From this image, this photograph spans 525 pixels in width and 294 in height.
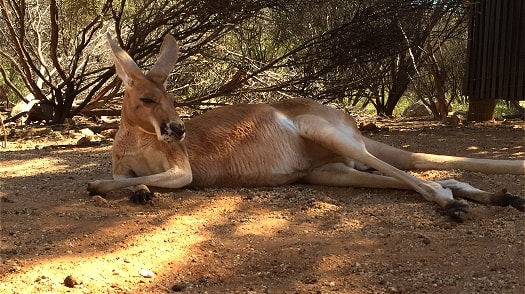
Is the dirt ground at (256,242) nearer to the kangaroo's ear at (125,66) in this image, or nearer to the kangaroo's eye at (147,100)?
the kangaroo's eye at (147,100)

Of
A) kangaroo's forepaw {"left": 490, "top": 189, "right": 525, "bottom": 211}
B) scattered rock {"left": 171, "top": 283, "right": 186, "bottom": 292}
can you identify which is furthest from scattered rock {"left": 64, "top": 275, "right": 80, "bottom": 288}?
kangaroo's forepaw {"left": 490, "top": 189, "right": 525, "bottom": 211}

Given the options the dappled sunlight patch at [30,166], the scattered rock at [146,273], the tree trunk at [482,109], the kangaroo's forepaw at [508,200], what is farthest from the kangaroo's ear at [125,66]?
the tree trunk at [482,109]

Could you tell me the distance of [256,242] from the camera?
351cm

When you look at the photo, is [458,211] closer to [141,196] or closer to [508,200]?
[508,200]

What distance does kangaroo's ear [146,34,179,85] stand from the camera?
4.76 m

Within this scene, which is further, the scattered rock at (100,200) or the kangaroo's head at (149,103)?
the kangaroo's head at (149,103)

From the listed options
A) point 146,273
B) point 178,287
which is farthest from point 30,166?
point 178,287

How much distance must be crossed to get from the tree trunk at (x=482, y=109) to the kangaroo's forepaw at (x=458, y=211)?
6.17 m

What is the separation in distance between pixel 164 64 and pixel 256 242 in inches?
73.3

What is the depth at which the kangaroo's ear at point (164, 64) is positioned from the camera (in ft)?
15.6

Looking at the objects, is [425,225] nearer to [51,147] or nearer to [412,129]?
[51,147]

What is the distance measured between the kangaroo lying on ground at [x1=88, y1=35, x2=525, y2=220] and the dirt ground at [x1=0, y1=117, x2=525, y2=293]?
0.11 metres

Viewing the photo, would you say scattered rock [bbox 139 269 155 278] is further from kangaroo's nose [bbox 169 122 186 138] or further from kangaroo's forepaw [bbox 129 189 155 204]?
kangaroo's nose [bbox 169 122 186 138]

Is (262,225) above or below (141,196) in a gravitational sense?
below
